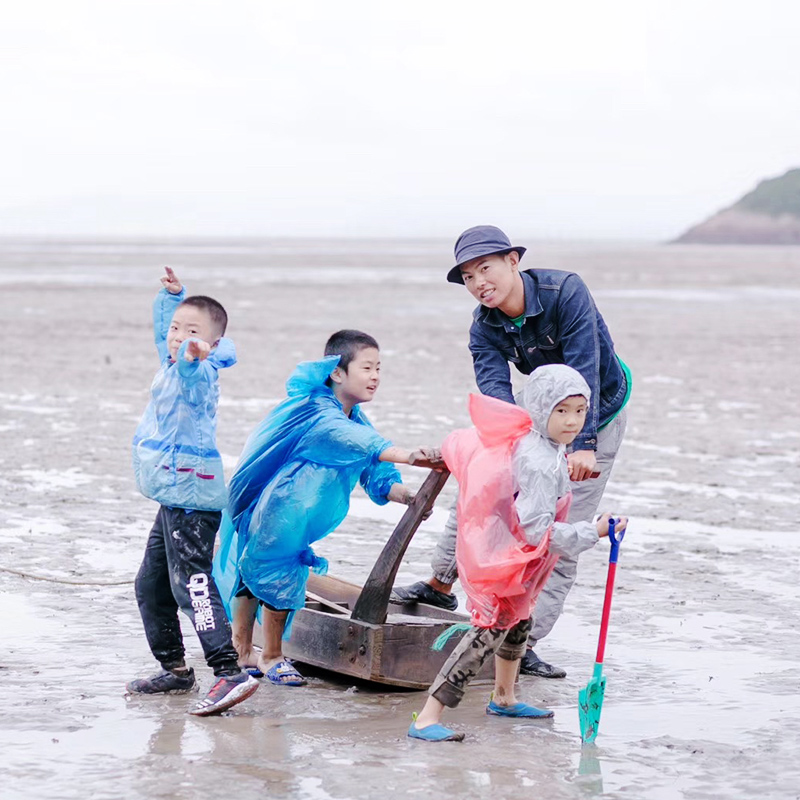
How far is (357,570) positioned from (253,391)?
6985mm

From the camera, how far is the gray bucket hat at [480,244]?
5.16 meters

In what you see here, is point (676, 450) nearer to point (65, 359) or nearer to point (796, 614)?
point (796, 614)

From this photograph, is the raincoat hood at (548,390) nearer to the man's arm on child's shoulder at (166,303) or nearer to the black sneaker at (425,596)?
the black sneaker at (425,596)

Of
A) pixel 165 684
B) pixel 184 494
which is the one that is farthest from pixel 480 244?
pixel 165 684

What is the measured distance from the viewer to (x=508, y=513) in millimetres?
4742

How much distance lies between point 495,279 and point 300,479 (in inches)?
41.4

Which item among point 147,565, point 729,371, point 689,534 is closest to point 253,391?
point 729,371

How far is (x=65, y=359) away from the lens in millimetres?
16906

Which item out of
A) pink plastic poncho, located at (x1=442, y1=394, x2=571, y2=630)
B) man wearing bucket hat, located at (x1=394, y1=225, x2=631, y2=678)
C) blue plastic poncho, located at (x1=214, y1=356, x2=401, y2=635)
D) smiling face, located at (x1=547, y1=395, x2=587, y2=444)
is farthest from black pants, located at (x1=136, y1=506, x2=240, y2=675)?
smiling face, located at (x1=547, y1=395, x2=587, y2=444)

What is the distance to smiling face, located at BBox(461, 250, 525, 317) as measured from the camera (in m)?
5.20

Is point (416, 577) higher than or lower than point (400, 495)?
lower

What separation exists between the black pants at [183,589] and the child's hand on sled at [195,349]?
0.56 m

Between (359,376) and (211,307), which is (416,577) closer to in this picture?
(359,376)

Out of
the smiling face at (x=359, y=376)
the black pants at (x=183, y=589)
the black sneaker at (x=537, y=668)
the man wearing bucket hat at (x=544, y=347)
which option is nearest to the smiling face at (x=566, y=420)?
the man wearing bucket hat at (x=544, y=347)
